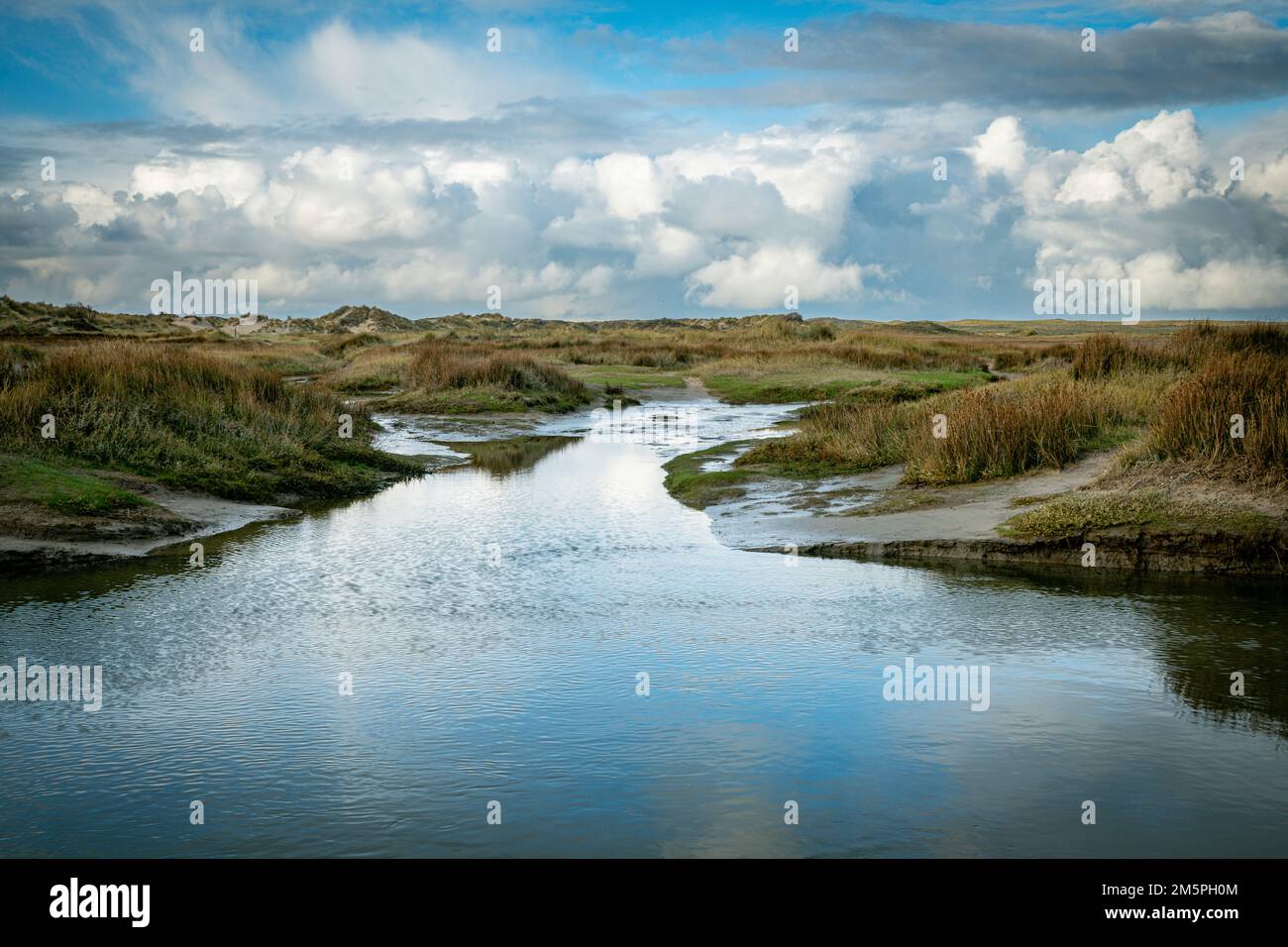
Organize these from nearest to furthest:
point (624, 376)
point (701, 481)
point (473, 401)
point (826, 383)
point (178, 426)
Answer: point (178, 426) < point (701, 481) < point (473, 401) < point (826, 383) < point (624, 376)

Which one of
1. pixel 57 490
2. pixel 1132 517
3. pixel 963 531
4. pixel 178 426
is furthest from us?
pixel 178 426

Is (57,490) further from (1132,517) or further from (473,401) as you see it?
(473,401)

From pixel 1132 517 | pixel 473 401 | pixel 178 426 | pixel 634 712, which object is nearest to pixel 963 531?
pixel 1132 517

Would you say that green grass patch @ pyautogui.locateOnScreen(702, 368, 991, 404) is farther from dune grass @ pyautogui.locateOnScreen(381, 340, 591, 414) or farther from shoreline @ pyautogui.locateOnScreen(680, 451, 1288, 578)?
A: shoreline @ pyautogui.locateOnScreen(680, 451, 1288, 578)

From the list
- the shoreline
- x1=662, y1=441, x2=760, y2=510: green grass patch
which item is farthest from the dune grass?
the shoreline

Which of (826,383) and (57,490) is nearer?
(57,490)

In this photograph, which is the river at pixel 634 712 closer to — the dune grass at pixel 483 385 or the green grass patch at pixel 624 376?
the dune grass at pixel 483 385

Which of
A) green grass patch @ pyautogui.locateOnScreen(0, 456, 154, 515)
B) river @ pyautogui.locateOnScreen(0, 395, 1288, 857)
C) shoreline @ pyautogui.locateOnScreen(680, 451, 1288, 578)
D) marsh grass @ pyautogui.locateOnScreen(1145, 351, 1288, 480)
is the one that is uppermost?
marsh grass @ pyautogui.locateOnScreen(1145, 351, 1288, 480)

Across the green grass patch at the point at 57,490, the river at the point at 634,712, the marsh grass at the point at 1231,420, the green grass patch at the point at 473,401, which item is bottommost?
the river at the point at 634,712

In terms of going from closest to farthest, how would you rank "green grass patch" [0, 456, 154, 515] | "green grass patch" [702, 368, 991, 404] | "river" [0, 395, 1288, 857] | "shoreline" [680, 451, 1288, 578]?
"river" [0, 395, 1288, 857] → "shoreline" [680, 451, 1288, 578] → "green grass patch" [0, 456, 154, 515] → "green grass patch" [702, 368, 991, 404]

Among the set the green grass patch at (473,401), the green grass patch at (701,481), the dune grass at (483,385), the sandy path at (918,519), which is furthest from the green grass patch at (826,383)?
the sandy path at (918,519)

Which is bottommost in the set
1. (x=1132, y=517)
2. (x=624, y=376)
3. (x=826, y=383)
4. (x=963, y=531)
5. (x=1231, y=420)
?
(x=963, y=531)

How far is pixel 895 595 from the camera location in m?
11.5
